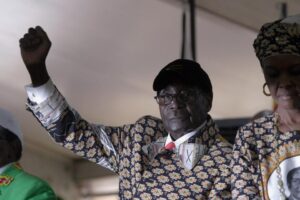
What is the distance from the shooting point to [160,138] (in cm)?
273

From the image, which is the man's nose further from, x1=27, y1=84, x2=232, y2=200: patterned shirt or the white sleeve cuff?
the white sleeve cuff

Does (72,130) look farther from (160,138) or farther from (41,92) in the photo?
(160,138)

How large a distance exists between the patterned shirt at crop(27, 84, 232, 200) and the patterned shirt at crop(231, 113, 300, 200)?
0.08m

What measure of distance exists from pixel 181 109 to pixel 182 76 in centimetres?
9

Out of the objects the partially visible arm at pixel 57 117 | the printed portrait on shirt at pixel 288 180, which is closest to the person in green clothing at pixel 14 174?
the partially visible arm at pixel 57 117

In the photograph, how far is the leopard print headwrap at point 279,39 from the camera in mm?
2475

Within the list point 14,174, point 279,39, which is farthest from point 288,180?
point 14,174

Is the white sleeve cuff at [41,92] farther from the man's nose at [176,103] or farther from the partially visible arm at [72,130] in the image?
the man's nose at [176,103]

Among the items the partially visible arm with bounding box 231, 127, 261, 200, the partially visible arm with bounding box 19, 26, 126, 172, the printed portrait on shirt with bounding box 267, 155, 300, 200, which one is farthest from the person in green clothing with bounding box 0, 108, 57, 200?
the printed portrait on shirt with bounding box 267, 155, 300, 200

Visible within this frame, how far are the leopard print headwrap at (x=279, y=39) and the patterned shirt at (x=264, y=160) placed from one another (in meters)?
0.18

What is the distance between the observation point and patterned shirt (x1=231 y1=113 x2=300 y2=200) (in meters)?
2.43

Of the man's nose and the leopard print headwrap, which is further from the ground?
the leopard print headwrap

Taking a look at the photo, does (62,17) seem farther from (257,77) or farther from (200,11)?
(257,77)

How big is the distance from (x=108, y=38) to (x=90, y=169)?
3.92 meters
